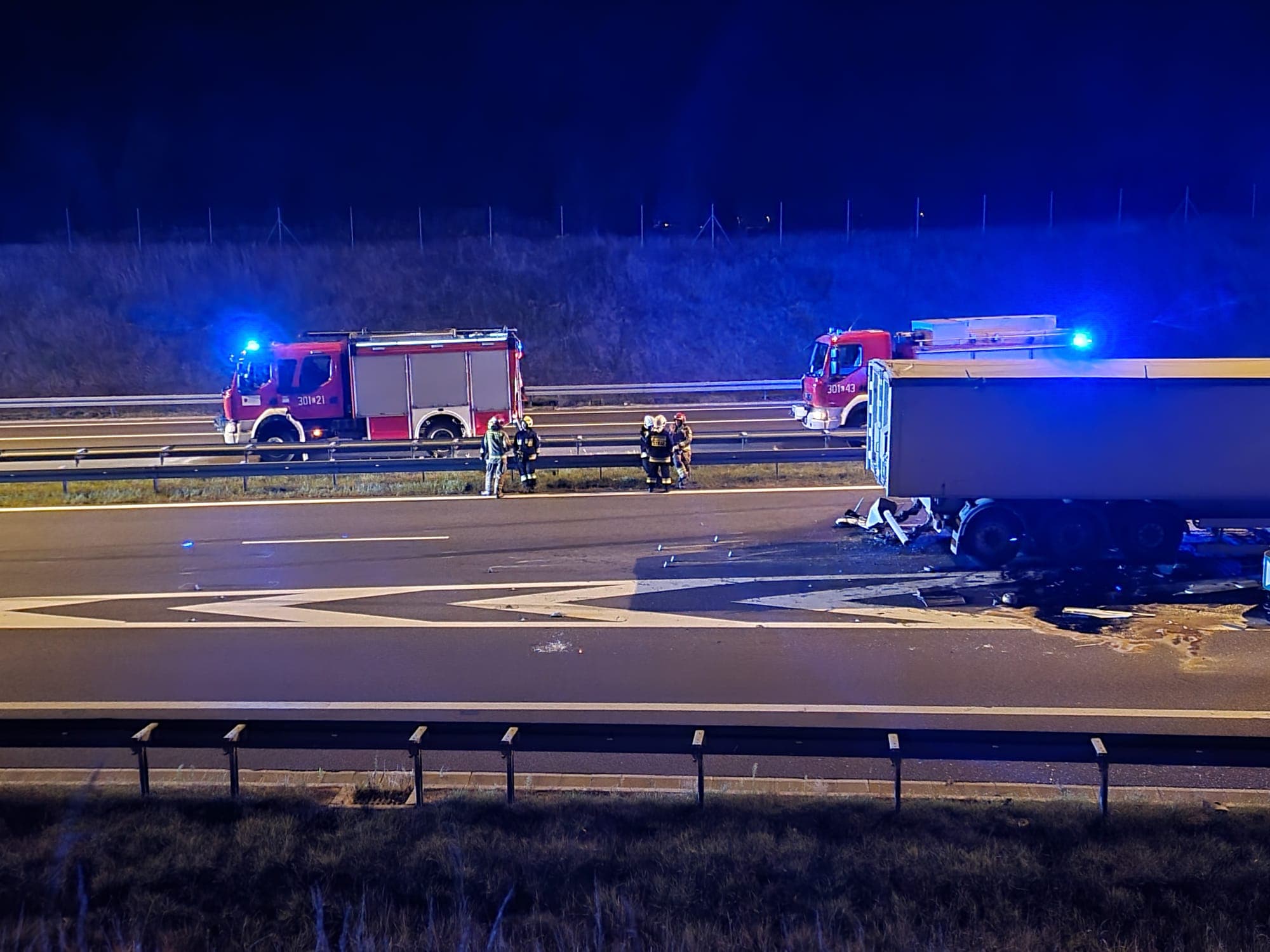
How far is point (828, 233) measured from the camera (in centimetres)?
4331

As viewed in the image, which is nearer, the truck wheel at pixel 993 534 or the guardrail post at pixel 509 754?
the guardrail post at pixel 509 754

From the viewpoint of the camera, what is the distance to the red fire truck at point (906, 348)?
67.6 feet

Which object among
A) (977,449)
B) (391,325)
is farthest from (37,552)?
(391,325)

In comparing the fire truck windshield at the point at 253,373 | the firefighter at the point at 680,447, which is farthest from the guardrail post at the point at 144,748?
the fire truck windshield at the point at 253,373

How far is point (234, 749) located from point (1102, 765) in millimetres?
4534

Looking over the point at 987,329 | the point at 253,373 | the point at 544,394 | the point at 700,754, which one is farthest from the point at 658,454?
the point at 544,394

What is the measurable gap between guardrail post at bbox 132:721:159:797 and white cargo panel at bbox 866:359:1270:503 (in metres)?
7.75

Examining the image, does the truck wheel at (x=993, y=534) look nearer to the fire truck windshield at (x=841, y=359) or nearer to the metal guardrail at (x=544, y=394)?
the fire truck windshield at (x=841, y=359)

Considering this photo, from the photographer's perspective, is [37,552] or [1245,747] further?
[37,552]

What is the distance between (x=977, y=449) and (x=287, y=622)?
22.9ft

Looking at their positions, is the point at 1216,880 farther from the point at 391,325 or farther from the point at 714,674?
the point at 391,325

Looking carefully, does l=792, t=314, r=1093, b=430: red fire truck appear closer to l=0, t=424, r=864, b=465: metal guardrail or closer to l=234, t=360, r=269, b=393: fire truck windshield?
l=0, t=424, r=864, b=465: metal guardrail

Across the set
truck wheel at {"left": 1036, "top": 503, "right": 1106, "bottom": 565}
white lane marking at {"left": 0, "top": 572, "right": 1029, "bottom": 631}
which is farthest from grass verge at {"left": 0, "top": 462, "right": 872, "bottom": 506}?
white lane marking at {"left": 0, "top": 572, "right": 1029, "bottom": 631}

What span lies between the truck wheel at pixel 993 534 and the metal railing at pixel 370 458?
204 inches
